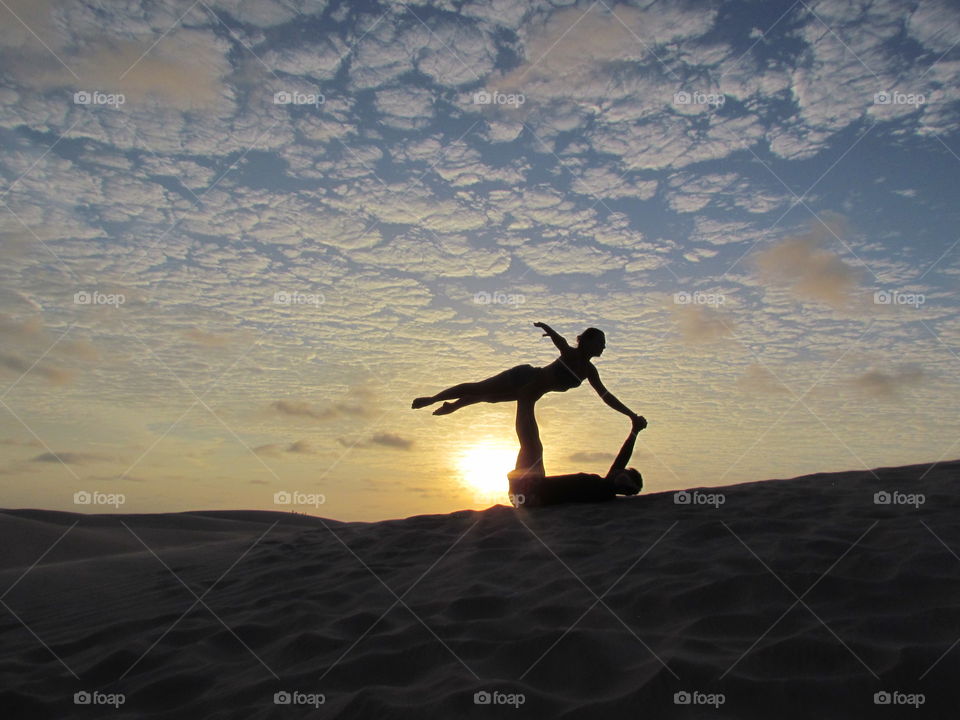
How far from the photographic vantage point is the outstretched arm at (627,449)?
770cm

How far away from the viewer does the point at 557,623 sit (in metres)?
3.59

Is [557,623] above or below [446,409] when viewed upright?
below
